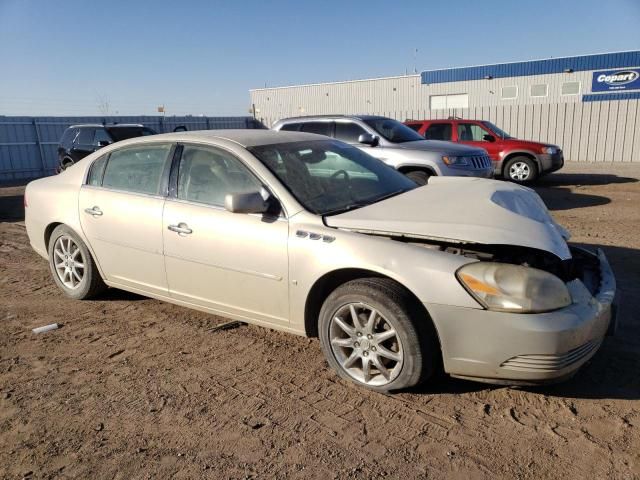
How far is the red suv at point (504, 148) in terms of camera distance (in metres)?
13.2

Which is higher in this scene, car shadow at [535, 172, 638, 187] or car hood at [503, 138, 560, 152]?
car hood at [503, 138, 560, 152]

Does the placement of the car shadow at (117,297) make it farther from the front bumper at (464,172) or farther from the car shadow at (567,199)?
the car shadow at (567,199)

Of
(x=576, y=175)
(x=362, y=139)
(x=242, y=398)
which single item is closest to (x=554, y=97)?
(x=576, y=175)

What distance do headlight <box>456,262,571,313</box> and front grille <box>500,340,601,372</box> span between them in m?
0.25

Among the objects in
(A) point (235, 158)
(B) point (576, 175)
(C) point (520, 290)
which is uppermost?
(A) point (235, 158)

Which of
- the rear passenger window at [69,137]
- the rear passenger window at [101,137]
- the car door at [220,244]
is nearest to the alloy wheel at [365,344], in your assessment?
the car door at [220,244]

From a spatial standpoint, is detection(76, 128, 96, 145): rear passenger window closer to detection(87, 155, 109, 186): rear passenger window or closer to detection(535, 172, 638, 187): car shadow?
detection(87, 155, 109, 186): rear passenger window

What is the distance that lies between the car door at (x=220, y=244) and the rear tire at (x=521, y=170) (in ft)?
36.1

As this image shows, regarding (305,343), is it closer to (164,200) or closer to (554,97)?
(164,200)

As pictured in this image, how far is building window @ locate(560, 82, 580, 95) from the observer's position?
27078mm

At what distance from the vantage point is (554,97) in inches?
1081

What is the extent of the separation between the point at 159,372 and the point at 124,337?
0.78m

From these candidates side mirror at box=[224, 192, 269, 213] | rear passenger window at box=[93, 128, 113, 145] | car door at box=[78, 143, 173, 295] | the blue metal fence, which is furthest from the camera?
the blue metal fence

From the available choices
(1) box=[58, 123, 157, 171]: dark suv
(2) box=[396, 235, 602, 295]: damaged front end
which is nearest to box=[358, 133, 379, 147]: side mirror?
(2) box=[396, 235, 602, 295]: damaged front end
